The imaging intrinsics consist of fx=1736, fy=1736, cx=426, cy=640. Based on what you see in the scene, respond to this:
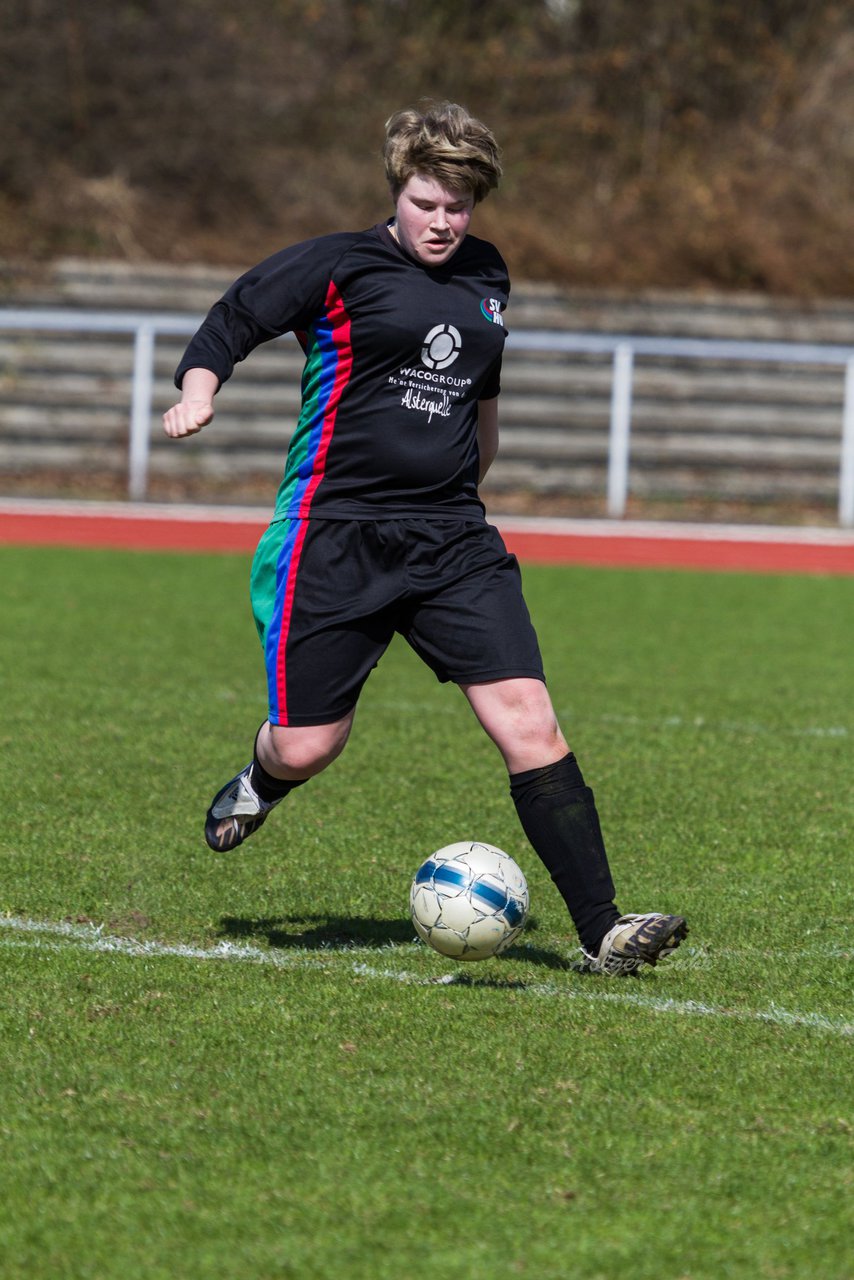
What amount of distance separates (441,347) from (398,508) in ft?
1.35

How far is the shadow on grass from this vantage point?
4410 mm

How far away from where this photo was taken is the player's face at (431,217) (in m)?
4.14

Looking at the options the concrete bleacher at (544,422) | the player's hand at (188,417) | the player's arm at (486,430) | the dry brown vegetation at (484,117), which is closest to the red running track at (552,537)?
the concrete bleacher at (544,422)

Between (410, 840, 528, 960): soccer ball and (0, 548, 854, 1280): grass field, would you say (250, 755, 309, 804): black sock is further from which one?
(410, 840, 528, 960): soccer ball

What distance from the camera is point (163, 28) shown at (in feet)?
84.2

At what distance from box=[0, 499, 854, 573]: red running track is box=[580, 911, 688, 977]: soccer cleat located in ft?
36.6

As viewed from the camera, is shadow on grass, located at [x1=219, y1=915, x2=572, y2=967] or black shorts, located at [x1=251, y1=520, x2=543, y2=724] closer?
black shorts, located at [x1=251, y1=520, x2=543, y2=724]

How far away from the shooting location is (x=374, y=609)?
4.28 m

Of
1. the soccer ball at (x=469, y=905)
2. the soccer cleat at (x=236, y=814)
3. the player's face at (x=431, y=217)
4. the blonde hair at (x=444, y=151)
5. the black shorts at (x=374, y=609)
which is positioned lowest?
the soccer ball at (x=469, y=905)

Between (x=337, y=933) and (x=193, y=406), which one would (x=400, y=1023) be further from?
(x=193, y=406)

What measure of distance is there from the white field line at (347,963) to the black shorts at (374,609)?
587mm

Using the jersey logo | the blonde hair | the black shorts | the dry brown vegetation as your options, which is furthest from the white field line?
the dry brown vegetation

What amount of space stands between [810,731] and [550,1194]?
16.6 feet

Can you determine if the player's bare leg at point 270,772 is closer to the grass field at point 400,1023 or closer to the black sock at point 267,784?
the black sock at point 267,784
